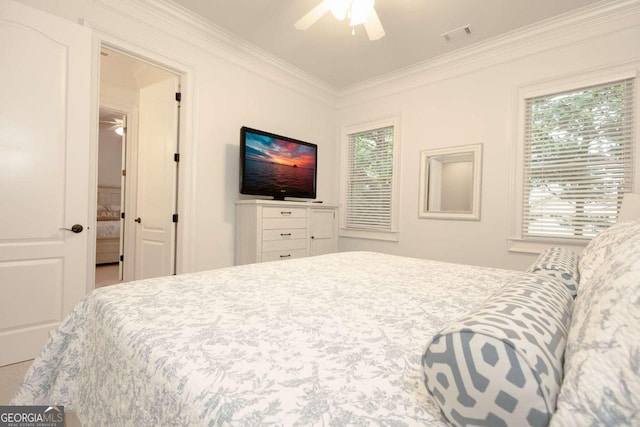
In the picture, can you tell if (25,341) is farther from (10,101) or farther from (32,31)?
(32,31)

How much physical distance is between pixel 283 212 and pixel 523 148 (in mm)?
2533

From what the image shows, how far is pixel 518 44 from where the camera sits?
3053 mm

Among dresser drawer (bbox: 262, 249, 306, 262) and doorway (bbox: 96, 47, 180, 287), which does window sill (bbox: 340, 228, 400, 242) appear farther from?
doorway (bbox: 96, 47, 180, 287)

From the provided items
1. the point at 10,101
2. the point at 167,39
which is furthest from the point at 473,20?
the point at 10,101

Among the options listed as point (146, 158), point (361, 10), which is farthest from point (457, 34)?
point (146, 158)

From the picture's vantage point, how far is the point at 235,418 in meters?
0.50

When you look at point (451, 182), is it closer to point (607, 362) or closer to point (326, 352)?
point (326, 352)

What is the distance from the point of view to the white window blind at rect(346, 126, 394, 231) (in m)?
4.10

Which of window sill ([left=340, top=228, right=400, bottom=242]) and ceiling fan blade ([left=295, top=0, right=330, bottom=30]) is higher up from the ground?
ceiling fan blade ([left=295, top=0, right=330, bottom=30])

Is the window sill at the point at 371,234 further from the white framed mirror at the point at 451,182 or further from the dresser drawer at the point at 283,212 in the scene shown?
the dresser drawer at the point at 283,212

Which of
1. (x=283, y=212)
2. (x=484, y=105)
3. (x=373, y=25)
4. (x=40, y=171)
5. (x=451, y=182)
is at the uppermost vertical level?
(x=373, y=25)

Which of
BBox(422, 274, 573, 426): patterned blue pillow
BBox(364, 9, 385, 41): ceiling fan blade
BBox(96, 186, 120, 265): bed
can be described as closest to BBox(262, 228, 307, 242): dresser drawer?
BBox(364, 9, 385, 41): ceiling fan blade

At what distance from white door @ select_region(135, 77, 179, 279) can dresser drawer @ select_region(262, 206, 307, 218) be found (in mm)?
923

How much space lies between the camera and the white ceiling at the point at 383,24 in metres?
2.65
